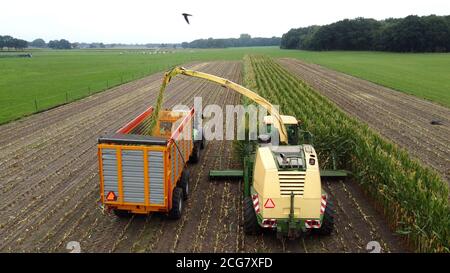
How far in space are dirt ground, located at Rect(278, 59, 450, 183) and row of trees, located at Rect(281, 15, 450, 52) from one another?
87.3 m

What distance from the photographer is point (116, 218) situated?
39.3ft

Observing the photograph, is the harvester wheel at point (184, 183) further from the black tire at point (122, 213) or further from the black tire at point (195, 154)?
the black tire at point (195, 154)

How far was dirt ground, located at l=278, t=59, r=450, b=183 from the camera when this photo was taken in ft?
63.6

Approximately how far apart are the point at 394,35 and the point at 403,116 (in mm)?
108915

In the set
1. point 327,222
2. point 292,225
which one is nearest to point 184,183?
point 292,225

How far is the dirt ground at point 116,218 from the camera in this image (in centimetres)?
1034

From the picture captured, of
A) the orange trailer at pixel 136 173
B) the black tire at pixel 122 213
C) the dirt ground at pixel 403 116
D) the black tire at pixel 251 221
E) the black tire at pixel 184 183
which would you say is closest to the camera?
the orange trailer at pixel 136 173

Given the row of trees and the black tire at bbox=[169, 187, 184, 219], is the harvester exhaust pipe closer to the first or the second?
the black tire at bbox=[169, 187, 184, 219]

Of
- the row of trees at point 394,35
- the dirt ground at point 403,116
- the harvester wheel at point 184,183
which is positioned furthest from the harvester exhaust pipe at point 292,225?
the row of trees at point 394,35

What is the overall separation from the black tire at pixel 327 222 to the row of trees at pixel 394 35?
126 meters

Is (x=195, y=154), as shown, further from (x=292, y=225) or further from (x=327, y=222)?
(x=292, y=225)

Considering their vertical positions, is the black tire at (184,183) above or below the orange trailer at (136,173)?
below
